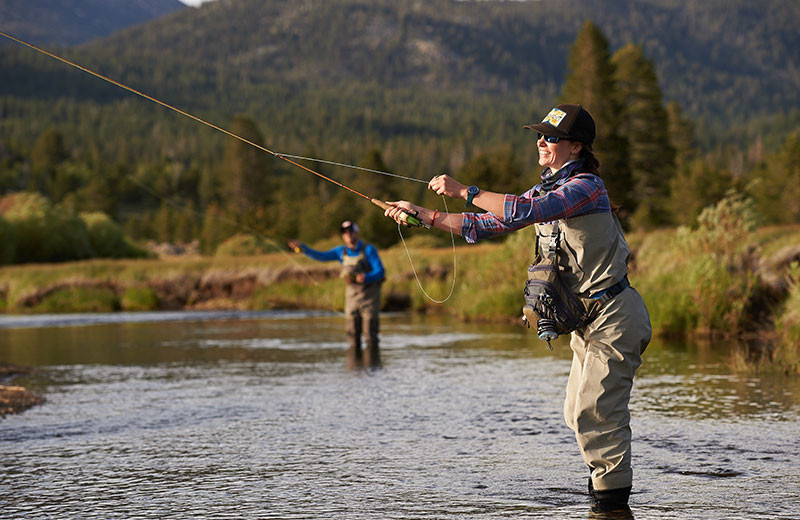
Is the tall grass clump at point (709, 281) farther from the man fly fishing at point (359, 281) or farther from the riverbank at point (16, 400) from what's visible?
the riverbank at point (16, 400)

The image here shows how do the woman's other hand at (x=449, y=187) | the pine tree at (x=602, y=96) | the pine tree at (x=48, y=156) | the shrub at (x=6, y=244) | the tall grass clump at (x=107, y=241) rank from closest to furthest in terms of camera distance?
the woman's other hand at (x=449, y=187)
the shrub at (x=6, y=244)
the pine tree at (x=602, y=96)
the tall grass clump at (x=107, y=241)
the pine tree at (x=48, y=156)

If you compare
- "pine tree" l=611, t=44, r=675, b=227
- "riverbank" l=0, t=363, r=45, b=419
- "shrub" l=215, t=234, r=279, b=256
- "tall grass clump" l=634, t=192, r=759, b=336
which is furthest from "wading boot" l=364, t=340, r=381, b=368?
"pine tree" l=611, t=44, r=675, b=227

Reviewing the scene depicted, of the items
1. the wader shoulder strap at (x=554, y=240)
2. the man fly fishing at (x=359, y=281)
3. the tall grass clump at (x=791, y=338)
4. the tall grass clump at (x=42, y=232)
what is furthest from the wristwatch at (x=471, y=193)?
the tall grass clump at (x=42, y=232)

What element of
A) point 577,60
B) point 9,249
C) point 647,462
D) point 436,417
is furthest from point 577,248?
point 577,60

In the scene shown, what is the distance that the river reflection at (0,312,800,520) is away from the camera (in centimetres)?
583

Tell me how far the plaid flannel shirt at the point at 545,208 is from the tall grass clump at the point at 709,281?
12.0 metres

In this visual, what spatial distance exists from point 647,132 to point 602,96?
36.6 ft

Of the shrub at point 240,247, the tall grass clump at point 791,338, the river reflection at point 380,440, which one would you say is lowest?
the river reflection at point 380,440

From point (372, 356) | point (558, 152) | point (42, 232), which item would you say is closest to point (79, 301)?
point (42, 232)

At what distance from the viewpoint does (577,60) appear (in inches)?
2046

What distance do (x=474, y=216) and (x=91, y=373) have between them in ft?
32.5

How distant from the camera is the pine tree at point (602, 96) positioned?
50.2 meters

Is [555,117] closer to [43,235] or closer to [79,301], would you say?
[79,301]

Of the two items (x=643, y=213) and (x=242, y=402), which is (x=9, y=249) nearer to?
(x=643, y=213)
